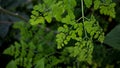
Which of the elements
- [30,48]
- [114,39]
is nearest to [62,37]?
[114,39]

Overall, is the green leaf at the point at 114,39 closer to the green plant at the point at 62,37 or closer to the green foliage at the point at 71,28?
the green plant at the point at 62,37

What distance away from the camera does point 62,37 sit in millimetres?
728

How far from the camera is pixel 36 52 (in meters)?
1.21

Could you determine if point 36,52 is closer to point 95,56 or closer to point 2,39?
point 95,56

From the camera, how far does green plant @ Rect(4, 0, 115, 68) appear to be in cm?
73

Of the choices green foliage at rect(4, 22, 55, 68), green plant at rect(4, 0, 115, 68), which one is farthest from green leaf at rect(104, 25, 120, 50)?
green foliage at rect(4, 22, 55, 68)

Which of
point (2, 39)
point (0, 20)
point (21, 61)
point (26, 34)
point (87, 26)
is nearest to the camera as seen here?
point (87, 26)

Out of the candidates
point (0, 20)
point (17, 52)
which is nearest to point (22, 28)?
point (17, 52)

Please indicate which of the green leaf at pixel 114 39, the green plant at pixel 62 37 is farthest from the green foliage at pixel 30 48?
the green leaf at pixel 114 39

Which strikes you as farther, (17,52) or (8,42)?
Result: (8,42)

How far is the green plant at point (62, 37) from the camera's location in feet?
2.38

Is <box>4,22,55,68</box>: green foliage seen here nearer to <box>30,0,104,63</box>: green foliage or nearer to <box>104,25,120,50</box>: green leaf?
<box>104,25,120,50</box>: green leaf

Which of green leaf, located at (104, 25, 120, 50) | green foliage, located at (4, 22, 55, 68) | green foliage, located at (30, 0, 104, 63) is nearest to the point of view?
green foliage, located at (30, 0, 104, 63)

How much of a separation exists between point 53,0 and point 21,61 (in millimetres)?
514
